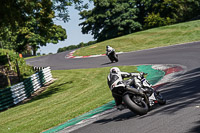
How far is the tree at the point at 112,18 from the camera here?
206 ft

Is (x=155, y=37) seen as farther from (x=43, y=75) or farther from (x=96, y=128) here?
(x=96, y=128)

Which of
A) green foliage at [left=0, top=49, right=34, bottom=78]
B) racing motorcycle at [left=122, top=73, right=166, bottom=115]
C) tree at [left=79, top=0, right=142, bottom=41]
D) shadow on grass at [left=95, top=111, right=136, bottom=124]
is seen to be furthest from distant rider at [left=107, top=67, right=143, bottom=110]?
tree at [left=79, top=0, right=142, bottom=41]

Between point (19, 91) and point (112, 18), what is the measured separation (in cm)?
4938

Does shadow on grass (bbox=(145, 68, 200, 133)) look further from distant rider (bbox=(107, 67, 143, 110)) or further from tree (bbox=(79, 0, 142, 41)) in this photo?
tree (bbox=(79, 0, 142, 41))

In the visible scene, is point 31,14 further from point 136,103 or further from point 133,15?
point 133,15

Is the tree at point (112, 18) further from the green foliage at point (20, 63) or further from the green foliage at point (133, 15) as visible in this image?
the green foliage at point (20, 63)

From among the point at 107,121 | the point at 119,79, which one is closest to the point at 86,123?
the point at 107,121

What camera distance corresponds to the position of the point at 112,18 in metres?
64.4

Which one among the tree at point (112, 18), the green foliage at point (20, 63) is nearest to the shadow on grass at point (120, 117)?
the green foliage at point (20, 63)

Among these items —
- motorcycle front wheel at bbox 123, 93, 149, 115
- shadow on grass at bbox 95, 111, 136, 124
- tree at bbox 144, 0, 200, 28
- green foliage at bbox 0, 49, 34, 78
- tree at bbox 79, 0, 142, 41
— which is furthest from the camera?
tree at bbox 79, 0, 142, 41

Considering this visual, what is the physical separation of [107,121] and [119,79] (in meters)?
1.26

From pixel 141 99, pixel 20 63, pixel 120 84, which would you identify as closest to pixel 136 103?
pixel 141 99

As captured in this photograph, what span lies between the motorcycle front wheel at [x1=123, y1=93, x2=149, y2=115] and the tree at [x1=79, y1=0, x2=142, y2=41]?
54644mm

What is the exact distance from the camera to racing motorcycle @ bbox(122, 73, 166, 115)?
717 cm
